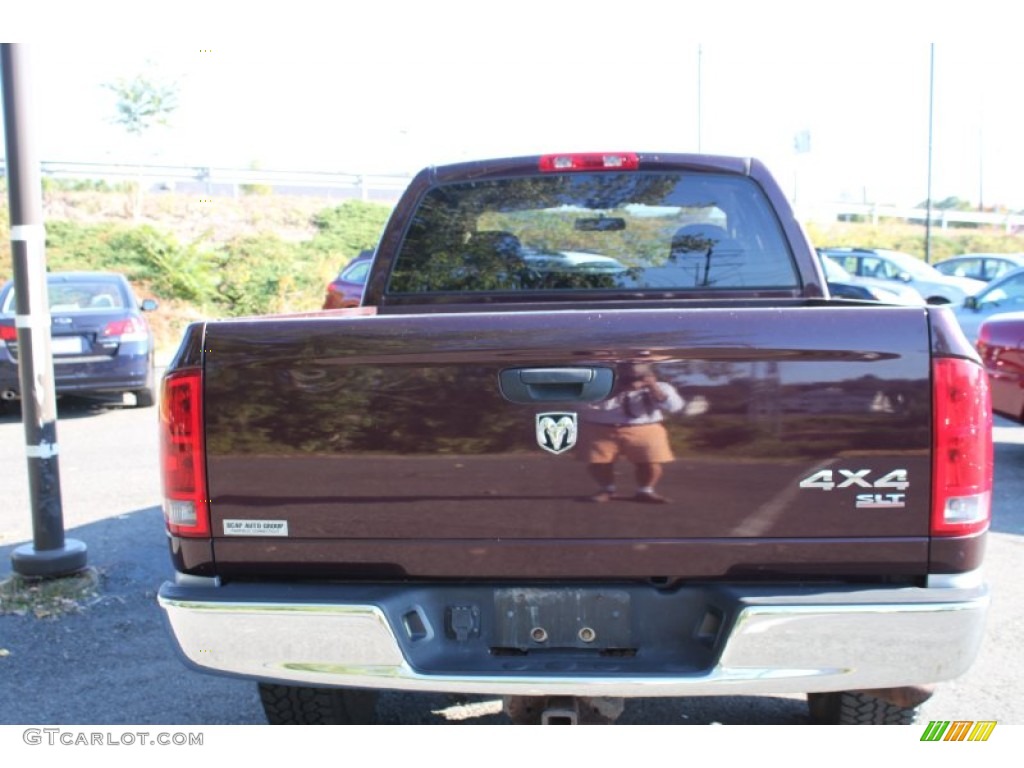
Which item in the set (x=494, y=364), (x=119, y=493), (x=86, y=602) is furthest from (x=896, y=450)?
(x=119, y=493)

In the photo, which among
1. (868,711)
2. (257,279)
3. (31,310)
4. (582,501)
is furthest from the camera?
(257,279)

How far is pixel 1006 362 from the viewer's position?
7.48 m

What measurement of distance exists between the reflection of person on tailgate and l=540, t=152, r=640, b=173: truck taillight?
1.78 m

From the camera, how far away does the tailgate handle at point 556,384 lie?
2514mm

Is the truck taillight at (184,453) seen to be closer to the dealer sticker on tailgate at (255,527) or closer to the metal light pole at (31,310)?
the dealer sticker on tailgate at (255,527)

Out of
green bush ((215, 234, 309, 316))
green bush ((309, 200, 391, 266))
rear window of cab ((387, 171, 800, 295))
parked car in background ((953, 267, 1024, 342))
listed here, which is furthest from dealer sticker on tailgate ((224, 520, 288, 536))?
green bush ((309, 200, 391, 266))

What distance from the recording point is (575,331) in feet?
8.28

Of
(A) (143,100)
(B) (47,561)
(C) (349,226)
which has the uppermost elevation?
(A) (143,100)

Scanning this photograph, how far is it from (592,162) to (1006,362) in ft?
15.8

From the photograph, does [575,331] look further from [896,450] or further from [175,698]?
[175,698]

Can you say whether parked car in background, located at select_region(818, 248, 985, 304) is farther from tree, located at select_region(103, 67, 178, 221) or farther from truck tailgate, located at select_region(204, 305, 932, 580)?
truck tailgate, located at select_region(204, 305, 932, 580)

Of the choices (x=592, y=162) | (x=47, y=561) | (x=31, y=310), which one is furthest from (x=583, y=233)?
(x=47, y=561)

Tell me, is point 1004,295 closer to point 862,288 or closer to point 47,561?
point 862,288

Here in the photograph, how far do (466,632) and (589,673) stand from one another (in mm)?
349
